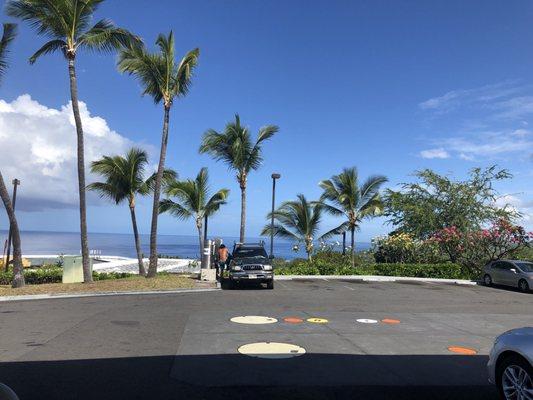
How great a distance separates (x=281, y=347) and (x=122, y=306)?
22.6 feet

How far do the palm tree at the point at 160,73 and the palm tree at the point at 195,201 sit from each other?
7626 mm

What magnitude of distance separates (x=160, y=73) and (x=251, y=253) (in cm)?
895

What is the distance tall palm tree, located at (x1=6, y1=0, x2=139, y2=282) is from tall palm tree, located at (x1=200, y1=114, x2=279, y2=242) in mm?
7881

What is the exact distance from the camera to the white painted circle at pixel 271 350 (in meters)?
7.25

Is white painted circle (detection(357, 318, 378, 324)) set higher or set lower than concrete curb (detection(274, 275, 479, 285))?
higher

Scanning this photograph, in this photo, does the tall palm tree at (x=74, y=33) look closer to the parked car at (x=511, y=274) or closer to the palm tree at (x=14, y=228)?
the palm tree at (x=14, y=228)

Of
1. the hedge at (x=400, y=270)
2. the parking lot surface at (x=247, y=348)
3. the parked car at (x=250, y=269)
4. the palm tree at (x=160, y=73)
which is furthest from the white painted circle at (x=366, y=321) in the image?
the hedge at (x=400, y=270)

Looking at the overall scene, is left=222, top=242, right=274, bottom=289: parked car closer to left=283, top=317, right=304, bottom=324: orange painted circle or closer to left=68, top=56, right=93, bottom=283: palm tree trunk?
left=68, top=56, right=93, bottom=283: palm tree trunk

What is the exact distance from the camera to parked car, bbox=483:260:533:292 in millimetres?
20812

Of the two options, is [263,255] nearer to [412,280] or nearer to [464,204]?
[412,280]

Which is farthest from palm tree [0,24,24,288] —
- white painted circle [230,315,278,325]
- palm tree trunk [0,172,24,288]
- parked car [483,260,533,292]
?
parked car [483,260,533,292]

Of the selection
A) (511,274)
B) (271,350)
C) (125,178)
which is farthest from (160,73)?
(511,274)

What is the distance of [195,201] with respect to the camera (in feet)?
94.6

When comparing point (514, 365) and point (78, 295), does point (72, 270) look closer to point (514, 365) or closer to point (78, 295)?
point (78, 295)
